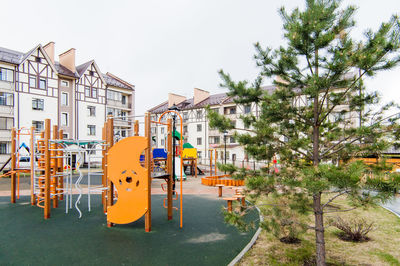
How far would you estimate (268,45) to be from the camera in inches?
150

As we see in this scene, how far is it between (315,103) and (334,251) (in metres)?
2.85

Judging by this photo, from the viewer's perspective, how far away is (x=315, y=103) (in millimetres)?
3793

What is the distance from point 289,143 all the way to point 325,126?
3.37 feet

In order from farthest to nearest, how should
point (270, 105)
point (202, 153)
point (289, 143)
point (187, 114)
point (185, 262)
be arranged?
point (187, 114) < point (202, 153) < point (185, 262) < point (289, 143) < point (270, 105)

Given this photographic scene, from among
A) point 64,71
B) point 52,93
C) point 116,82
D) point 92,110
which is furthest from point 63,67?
point 116,82

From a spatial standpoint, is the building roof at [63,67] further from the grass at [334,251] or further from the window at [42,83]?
the grass at [334,251]

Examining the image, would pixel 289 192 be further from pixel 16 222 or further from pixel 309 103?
pixel 16 222

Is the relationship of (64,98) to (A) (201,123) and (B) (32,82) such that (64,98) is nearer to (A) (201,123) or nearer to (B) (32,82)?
(B) (32,82)

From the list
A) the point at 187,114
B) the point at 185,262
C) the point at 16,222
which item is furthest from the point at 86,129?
the point at 185,262

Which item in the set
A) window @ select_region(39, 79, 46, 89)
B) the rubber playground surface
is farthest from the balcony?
the rubber playground surface

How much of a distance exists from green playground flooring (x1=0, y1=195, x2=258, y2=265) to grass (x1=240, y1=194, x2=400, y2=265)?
0.39 meters

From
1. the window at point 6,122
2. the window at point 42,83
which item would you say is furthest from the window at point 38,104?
the window at point 6,122

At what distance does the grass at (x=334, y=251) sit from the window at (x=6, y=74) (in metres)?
24.9

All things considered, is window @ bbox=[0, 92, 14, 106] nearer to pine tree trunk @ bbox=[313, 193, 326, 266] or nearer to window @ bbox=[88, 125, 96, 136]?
window @ bbox=[88, 125, 96, 136]
